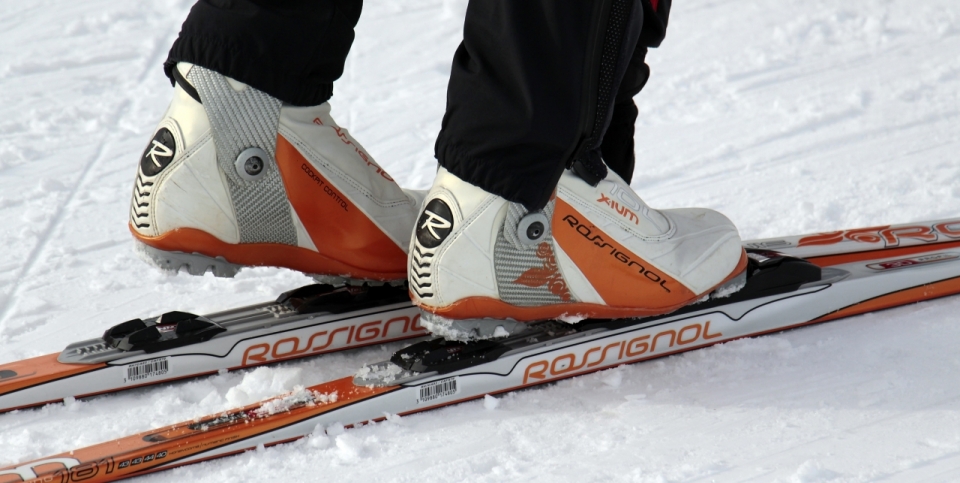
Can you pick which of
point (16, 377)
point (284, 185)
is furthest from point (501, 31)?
point (16, 377)

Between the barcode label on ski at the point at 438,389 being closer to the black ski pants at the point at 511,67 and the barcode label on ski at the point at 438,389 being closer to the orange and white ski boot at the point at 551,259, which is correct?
the orange and white ski boot at the point at 551,259

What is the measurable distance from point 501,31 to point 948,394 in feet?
3.32

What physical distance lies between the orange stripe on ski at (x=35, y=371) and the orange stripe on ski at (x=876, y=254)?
1.61 meters

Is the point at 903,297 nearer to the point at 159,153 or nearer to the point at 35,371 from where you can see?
the point at 159,153

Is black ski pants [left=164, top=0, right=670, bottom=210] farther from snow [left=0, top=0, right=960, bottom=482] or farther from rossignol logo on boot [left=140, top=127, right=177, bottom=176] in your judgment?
snow [left=0, top=0, right=960, bottom=482]

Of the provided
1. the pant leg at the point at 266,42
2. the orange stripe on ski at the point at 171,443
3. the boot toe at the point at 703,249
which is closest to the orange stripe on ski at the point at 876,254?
the boot toe at the point at 703,249

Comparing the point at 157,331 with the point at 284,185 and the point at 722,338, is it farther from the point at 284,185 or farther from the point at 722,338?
the point at 722,338

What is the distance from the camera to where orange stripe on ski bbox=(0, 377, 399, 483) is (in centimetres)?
135

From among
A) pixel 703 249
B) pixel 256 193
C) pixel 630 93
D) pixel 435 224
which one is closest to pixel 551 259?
pixel 435 224

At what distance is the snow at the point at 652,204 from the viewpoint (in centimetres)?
142

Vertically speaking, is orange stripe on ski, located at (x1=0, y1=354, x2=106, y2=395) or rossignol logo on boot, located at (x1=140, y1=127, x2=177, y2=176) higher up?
rossignol logo on boot, located at (x1=140, y1=127, x2=177, y2=176)

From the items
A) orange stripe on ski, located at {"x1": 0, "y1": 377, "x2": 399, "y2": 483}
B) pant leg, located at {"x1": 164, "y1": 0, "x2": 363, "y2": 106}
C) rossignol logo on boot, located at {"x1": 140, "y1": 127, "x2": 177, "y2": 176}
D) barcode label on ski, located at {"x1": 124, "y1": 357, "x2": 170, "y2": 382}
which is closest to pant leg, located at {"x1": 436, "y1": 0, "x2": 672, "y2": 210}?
pant leg, located at {"x1": 164, "y1": 0, "x2": 363, "y2": 106}

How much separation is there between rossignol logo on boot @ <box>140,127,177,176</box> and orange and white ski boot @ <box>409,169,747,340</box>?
0.51m

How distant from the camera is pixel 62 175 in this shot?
2.93 m
